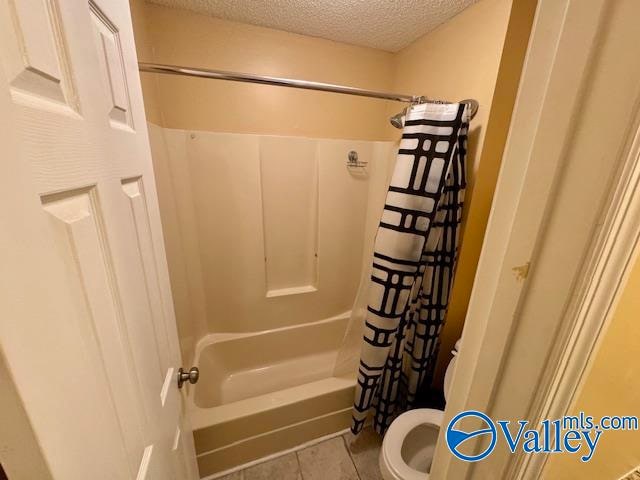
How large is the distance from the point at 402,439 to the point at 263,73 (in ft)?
6.73

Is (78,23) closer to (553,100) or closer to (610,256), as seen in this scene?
(553,100)

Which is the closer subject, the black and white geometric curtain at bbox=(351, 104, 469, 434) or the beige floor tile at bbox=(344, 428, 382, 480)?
the black and white geometric curtain at bbox=(351, 104, 469, 434)

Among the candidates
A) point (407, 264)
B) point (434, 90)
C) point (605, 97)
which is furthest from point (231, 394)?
point (434, 90)

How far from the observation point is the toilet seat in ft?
3.09

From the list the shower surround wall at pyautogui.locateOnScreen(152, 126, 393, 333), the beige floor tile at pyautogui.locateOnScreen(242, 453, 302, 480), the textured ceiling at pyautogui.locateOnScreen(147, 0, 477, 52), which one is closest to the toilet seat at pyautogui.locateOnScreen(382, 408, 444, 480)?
the beige floor tile at pyautogui.locateOnScreen(242, 453, 302, 480)

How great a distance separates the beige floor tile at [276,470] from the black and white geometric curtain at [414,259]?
1.21 feet

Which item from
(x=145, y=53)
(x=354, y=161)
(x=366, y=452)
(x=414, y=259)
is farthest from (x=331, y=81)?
(x=366, y=452)

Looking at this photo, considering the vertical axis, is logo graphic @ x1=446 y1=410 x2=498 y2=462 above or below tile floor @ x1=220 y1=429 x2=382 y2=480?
above

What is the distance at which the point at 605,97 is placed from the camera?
0.94ft

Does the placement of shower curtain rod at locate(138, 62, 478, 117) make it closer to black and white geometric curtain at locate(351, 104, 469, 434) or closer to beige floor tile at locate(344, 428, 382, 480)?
black and white geometric curtain at locate(351, 104, 469, 434)

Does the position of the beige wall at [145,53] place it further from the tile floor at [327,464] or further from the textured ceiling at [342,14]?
the tile floor at [327,464]

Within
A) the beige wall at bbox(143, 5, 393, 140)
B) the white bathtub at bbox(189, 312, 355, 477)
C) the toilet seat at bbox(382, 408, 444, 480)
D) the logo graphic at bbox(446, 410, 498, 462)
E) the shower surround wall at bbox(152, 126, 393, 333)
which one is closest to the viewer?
the logo graphic at bbox(446, 410, 498, 462)

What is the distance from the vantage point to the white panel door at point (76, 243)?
0.77ft

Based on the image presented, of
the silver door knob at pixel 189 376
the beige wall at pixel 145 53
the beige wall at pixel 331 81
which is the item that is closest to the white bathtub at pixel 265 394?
the beige wall at pixel 331 81
